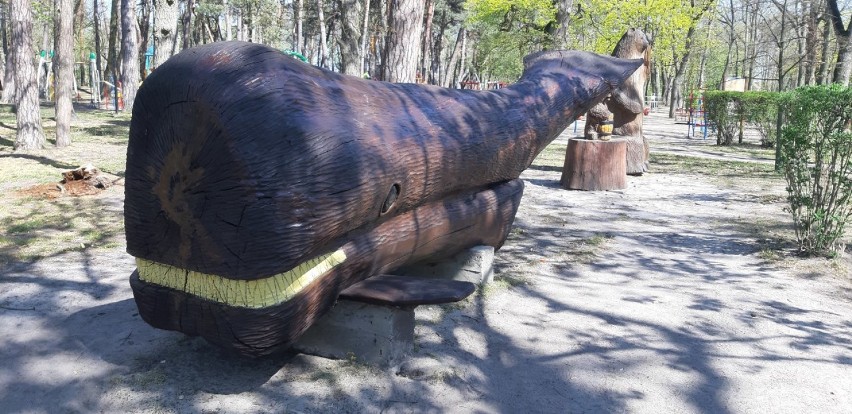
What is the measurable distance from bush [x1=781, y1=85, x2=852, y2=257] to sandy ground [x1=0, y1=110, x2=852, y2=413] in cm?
28

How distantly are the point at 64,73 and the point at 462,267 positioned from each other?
1028cm

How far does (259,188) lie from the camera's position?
7.92ft

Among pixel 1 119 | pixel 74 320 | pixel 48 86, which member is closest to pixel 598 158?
pixel 74 320

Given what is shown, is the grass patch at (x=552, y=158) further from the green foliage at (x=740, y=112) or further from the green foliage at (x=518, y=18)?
the green foliage at (x=518, y=18)

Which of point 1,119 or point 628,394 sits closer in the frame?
point 628,394

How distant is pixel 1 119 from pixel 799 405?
64.3 feet

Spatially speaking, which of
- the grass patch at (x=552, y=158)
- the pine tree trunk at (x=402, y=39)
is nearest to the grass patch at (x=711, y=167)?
the grass patch at (x=552, y=158)

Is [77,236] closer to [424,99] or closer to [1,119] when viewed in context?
[424,99]

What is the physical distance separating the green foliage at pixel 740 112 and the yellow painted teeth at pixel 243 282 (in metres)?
14.1

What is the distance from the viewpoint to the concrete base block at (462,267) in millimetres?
4398

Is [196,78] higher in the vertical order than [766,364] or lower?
A: higher

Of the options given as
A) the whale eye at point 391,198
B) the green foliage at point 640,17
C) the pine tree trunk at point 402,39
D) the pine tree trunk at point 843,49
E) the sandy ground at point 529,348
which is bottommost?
the sandy ground at point 529,348

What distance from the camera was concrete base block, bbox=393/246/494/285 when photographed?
14.4 feet

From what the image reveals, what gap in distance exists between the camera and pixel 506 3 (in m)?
22.0
